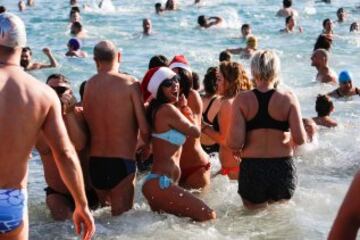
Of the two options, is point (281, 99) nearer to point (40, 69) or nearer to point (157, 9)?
point (40, 69)

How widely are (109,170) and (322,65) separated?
7311 mm

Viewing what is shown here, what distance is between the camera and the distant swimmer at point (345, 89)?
11.4 metres

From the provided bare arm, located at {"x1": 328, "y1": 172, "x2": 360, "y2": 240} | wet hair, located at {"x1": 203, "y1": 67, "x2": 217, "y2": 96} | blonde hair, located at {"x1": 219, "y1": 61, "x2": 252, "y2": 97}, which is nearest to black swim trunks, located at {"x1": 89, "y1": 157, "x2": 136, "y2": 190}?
blonde hair, located at {"x1": 219, "y1": 61, "x2": 252, "y2": 97}

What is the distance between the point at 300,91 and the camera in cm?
1330

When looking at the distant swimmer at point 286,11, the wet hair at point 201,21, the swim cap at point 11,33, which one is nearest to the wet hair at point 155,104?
the swim cap at point 11,33

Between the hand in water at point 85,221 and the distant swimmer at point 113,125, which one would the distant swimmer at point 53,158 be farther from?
the hand in water at point 85,221

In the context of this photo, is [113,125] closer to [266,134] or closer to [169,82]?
[169,82]

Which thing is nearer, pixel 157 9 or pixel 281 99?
pixel 281 99

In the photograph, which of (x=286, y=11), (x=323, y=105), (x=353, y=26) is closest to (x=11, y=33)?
(x=323, y=105)

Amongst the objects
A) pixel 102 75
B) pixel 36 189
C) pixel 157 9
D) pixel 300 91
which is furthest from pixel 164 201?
pixel 157 9

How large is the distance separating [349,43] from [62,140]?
15901mm

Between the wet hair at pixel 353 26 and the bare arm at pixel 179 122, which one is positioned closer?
the bare arm at pixel 179 122

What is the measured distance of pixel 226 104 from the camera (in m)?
6.87

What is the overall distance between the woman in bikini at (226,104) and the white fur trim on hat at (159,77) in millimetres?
742
